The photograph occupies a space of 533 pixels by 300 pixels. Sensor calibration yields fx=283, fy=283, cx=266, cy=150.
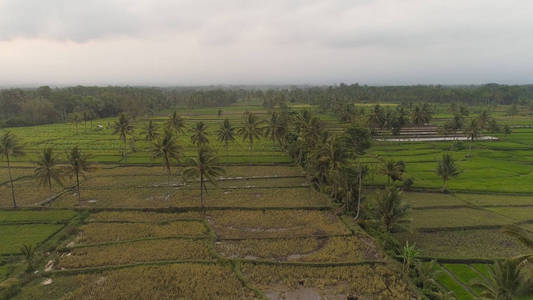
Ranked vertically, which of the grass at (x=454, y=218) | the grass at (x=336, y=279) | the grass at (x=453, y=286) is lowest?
the grass at (x=453, y=286)

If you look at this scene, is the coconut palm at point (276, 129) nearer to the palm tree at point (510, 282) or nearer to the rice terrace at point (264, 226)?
the rice terrace at point (264, 226)

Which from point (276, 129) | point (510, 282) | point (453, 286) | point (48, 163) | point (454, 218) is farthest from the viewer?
point (276, 129)

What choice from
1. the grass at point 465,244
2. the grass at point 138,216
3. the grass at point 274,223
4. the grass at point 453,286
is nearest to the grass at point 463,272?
the grass at point 453,286

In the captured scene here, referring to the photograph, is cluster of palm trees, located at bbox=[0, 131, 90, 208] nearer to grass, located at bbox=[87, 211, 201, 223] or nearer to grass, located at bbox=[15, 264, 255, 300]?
grass, located at bbox=[87, 211, 201, 223]

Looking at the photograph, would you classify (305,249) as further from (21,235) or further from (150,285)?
(21,235)

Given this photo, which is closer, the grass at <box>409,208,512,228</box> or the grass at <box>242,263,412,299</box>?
the grass at <box>242,263,412,299</box>

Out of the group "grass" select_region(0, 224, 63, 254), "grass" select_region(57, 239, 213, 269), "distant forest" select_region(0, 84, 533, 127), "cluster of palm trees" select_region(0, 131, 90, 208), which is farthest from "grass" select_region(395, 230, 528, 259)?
"distant forest" select_region(0, 84, 533, 127)

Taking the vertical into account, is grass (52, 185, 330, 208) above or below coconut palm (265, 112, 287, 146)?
below

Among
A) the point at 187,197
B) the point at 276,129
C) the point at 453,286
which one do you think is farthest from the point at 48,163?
the point at 453,286

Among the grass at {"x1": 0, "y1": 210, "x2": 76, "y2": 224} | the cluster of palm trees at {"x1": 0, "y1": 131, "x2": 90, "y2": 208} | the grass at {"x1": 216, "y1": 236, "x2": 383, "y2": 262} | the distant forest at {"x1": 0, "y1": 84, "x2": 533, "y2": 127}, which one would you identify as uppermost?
the distant forest at {"x1": 0, "y1": 84, "x2": 533, "y2": 127}
